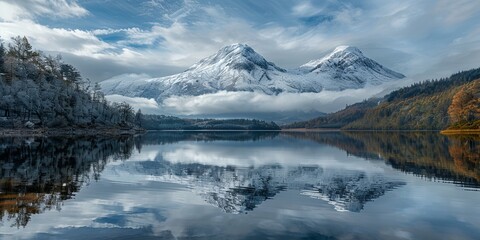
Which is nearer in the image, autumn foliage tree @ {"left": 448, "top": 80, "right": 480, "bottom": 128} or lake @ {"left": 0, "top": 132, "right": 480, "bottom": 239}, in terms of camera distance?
lake @ {"left": 0, "top": 132, "right": 480, "bottom": 239}

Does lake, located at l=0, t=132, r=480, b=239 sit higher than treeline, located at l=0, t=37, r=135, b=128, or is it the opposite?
treeline, located at l=0, t=37, r=135, b=128

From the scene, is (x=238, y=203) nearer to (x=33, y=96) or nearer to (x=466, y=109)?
(x=33, y=96)

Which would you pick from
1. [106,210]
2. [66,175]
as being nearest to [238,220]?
[106,210]

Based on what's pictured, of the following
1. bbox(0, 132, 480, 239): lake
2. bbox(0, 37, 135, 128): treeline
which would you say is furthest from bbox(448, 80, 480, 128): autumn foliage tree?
bbox(0, 37, 135, 128): treeline

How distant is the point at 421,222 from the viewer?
23906 mm

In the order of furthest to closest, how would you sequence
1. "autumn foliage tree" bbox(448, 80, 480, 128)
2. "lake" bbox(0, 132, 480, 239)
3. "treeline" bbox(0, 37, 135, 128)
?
"autumn foliage tree" bbox(448, 80, 480, 128)
"treeline" bbox(0, 37, 135, 128)
"lake" bbox(0, 132, 480, 239)

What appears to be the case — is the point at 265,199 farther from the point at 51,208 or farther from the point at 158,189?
the point at 51,208

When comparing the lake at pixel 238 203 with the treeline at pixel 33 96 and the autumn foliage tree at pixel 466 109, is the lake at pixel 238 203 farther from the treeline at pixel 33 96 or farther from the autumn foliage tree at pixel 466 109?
the autumn foliage tree at pixel 466 109

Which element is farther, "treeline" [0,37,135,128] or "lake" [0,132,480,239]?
"treeline" [0,37,135,128]

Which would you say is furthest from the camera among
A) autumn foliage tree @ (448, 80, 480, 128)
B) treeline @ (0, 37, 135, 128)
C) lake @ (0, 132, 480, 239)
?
autumn foliage tree @ (448, 80, 480, 128)

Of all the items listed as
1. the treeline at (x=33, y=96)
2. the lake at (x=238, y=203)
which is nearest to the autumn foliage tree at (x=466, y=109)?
the lake at (x=238, y=203)

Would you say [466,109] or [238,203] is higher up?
[466,109]

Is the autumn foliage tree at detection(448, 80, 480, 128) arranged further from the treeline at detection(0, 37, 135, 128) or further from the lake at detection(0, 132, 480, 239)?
the treeline at detection(0, 37, 135, 128)

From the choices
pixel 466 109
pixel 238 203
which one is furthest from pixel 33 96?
pixel 466 109
